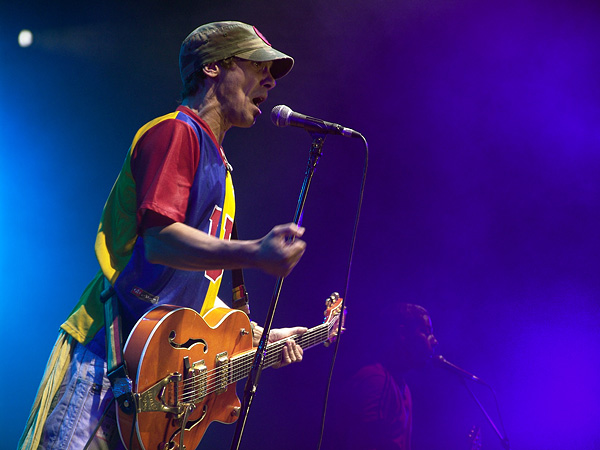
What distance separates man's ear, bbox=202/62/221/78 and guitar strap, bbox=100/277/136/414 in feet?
3.06

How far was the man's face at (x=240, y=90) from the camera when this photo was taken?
82.3 inches

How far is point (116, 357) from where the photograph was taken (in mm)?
1625

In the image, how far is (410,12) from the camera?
169 inches

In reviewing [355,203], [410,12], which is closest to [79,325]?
[355,203]

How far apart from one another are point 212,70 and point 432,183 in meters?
2.77

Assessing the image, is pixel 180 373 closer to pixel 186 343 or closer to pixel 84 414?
pixel 186 343

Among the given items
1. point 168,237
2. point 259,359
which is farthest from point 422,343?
point 168,237

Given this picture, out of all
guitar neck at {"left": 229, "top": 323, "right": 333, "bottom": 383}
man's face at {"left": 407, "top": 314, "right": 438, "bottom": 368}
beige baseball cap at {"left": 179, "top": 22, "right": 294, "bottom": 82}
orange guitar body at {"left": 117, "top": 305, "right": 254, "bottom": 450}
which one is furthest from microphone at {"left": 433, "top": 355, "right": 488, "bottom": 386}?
beige baseball cap at {"left": 179, "top": 22, "right": 294, "bottom": 82}

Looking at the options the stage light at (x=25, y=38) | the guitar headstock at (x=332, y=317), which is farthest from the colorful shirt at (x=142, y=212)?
the stage light at (x=25, y=38)

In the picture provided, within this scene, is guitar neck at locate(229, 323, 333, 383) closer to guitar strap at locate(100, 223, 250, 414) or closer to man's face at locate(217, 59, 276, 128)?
guitar strap at locate(100, 223, 250, 414)

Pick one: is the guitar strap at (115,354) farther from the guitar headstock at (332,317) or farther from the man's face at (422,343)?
the man's face at (422,343)

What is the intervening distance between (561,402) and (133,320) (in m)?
3.67

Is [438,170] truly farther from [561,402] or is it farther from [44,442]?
[44,442]

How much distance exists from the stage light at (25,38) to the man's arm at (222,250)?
180 inches
